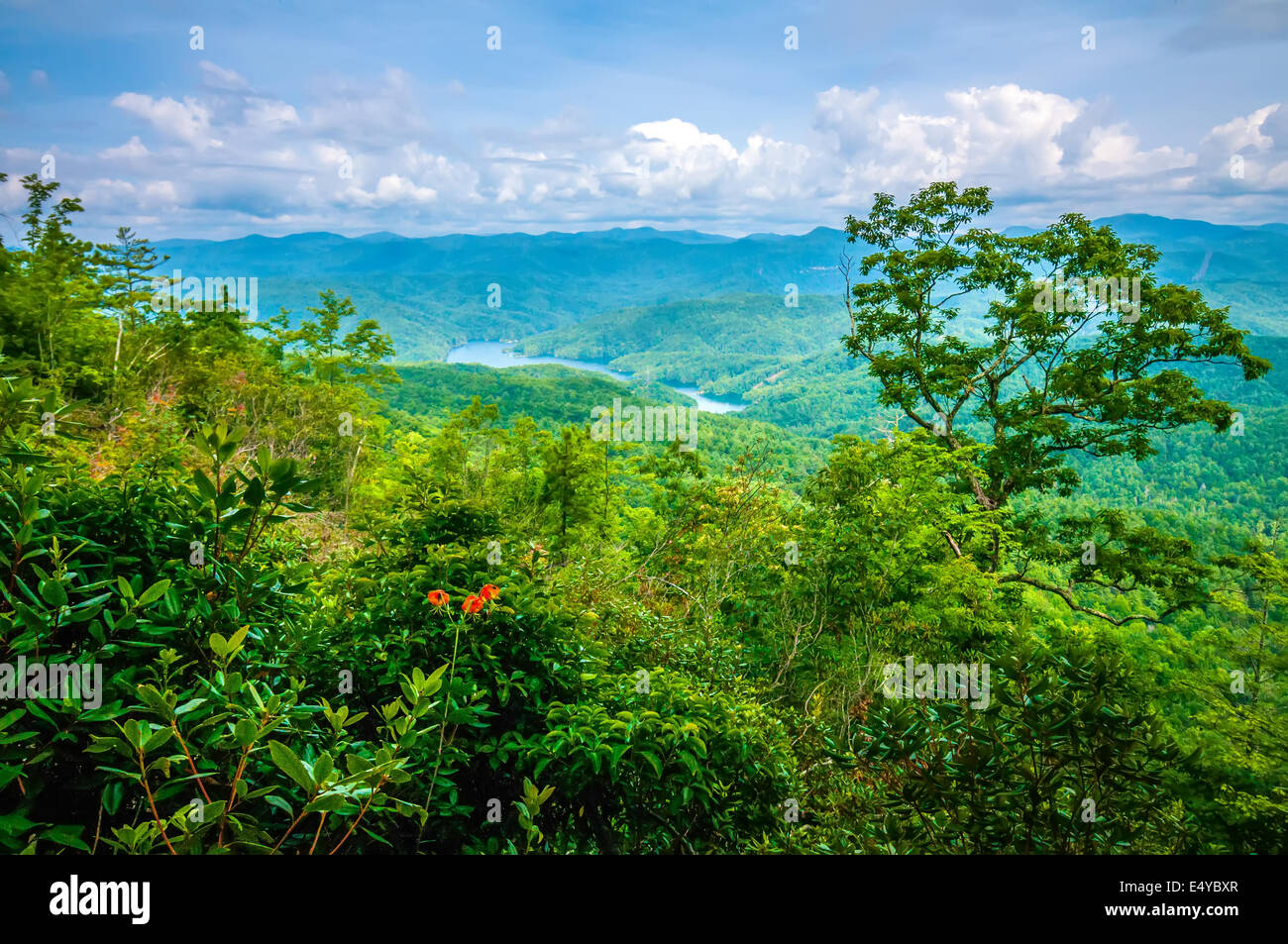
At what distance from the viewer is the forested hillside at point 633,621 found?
117cm

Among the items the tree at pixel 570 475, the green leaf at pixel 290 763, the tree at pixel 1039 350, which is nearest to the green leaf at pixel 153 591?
the green leaf at pixel 290 763

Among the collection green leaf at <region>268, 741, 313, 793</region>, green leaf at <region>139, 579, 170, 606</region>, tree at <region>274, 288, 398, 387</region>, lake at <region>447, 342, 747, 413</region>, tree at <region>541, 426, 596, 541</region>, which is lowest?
tree at <region>541, 426, 596, 541</region>

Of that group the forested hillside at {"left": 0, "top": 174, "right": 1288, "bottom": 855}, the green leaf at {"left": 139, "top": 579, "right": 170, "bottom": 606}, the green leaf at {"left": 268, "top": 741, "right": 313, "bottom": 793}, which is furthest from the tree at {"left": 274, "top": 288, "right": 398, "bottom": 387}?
the green leaf at {"left": 268, "top": 741, "right": 313, "bottom": 793}

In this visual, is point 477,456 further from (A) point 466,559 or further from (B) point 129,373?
(A) point 466,559

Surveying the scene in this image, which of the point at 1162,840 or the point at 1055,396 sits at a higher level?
the point at 1055,396

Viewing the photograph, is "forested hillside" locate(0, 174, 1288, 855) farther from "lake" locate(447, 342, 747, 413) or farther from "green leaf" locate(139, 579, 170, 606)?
"lake" locate(447, 342, 747, 413)

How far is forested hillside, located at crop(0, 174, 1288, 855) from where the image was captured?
117 centimetres


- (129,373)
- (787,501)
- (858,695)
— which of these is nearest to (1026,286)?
(787,501)

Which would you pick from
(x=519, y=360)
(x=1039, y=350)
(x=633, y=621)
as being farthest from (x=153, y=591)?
(x=519, y=360)

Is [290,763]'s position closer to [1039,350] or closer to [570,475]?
[570,475]

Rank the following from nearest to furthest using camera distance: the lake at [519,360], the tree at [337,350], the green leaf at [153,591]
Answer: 1. the green leaf at [153,591]
2. the tree at [337,350]
3. the lake at [519,360]

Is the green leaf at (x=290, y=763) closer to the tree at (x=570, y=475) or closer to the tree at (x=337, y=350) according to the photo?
the tree at (x=570, y=475)
